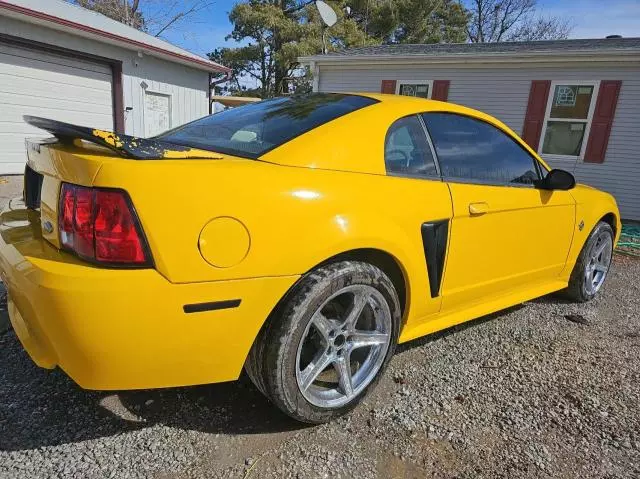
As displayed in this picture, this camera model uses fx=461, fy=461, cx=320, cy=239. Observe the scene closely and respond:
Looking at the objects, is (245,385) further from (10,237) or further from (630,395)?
(630,395)

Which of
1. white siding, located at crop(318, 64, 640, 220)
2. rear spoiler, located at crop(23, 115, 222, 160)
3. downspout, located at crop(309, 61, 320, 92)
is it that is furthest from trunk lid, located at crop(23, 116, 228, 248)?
downspout, located at crop(309, 61, 320, 92)

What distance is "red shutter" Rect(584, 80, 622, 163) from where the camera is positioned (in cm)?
885

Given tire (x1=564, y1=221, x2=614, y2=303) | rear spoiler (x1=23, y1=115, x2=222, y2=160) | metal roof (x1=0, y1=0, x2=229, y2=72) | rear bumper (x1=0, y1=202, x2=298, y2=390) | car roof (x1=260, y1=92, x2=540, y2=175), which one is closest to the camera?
rear bumper (x1=0, y1=202, x2=298, y2=390)

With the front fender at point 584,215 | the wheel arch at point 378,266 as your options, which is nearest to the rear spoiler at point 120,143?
the wheel arch at point 378,266

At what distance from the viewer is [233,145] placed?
2.14m

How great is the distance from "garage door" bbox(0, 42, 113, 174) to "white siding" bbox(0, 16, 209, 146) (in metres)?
0.28

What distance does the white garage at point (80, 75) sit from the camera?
8.12 meters

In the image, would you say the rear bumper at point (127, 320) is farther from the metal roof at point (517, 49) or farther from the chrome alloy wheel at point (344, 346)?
the metal roof at point (517, 49)

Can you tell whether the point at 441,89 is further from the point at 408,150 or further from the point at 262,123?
the point at 262,123

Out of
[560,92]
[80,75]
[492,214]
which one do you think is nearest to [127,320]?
[492,214]

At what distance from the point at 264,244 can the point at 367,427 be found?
100cm

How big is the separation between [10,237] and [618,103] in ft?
33.6

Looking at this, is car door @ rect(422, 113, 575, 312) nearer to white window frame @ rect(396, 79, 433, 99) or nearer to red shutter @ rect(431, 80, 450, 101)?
red shutter @ rect(431, 80, 450, 101)

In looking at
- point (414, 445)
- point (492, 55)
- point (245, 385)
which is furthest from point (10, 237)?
point (492, 55)
